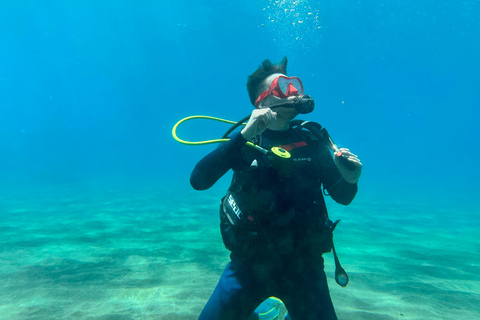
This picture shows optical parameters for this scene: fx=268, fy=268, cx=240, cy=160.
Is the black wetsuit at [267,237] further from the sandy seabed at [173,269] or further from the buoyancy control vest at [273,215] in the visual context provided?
the sandy seabed at [173,269]

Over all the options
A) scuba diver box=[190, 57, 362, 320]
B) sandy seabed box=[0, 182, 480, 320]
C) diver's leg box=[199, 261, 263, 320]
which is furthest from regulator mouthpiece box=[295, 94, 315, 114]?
sandy seabed box=[0, 182, 480, 320]

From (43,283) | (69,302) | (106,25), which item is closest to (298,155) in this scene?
(69,302)

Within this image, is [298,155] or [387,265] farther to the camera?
[387,265]

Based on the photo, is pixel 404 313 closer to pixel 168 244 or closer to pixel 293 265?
pixel 293 265

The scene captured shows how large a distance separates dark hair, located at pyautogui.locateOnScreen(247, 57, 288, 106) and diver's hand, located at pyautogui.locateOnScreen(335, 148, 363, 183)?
0.98m

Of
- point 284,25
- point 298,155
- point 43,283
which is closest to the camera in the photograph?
point 298,155

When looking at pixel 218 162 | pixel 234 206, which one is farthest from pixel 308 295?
pixel 218 162

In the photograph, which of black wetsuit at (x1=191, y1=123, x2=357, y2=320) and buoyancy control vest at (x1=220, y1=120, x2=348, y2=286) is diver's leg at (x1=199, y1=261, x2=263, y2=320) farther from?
buoyancy control vest at (x1=220, y1=120, x2=348, y2=286)

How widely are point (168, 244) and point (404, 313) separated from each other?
4850mm

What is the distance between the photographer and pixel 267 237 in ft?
6.61

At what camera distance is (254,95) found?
2.68 m

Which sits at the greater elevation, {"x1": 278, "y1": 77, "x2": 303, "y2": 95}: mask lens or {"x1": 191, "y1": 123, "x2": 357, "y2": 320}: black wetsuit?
{"x1": 278, "y1": 77, "x2": 303, "y2": 95}: mask lens

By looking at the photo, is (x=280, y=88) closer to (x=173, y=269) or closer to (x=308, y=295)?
(x=308, y=295)

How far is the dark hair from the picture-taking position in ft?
8.59
